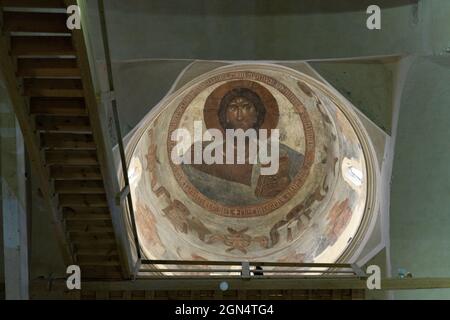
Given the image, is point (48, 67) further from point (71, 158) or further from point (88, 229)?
point (88, 229)

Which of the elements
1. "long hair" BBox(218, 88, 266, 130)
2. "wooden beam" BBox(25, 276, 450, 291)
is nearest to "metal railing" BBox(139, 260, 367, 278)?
"wooden beam" BBox(25, 276, 450, 291)

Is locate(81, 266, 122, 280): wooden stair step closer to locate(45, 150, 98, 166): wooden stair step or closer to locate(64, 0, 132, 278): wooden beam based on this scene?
locate(64, 0, 132, 278): wooden beam

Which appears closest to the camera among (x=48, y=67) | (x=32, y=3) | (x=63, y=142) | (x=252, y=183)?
(x=32, y=3)

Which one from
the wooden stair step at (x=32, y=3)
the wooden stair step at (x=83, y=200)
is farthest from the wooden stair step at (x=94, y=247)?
the wooden stair step at (x=32, y=3)

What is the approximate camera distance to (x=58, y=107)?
20.6 ft

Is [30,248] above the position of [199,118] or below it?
below

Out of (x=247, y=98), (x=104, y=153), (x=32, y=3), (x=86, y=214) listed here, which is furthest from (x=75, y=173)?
(x=247, y=98)

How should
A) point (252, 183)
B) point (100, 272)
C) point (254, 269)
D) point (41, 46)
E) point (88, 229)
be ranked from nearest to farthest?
point (41, 46) → point (88, 229) → point (100, 272) → point (254, 269) → point (252, 183)

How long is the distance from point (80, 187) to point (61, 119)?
3.48 ft

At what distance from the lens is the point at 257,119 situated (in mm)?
15242

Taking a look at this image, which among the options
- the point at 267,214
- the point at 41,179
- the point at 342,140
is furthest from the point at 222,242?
the point at 41,179

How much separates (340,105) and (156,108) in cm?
346

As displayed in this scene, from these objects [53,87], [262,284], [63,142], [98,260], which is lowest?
[262,284]

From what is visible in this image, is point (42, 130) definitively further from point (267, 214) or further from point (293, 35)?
point (267, 214)
